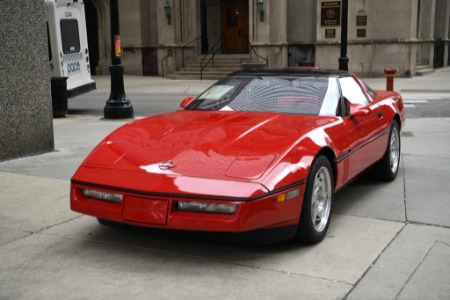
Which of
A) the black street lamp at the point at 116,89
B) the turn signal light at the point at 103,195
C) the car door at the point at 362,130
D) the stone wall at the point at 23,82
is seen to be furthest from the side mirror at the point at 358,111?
the black street lamp at the point at 116,89

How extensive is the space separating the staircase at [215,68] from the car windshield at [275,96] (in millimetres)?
20853

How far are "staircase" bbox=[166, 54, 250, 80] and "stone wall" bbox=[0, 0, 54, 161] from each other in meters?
18.5

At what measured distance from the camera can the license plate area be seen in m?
4.06

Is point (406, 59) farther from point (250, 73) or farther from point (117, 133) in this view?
point (117, 133)

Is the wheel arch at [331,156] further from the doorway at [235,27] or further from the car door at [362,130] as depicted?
the doorway at [235,27]

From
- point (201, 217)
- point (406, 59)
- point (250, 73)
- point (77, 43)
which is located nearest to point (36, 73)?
point (250, 73)

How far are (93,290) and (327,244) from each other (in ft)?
6.31

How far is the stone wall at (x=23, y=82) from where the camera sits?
7.86 m

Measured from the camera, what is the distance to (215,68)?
90.8 feet

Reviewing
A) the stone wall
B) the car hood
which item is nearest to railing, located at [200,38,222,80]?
the stone wall

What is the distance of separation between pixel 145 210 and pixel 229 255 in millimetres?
769

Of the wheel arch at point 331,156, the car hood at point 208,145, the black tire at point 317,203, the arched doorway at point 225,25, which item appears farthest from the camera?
the arched doorway at point 225,25

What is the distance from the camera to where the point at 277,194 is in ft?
13.4

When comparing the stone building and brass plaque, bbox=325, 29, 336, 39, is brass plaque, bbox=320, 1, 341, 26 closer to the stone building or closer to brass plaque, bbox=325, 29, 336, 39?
the stone building
